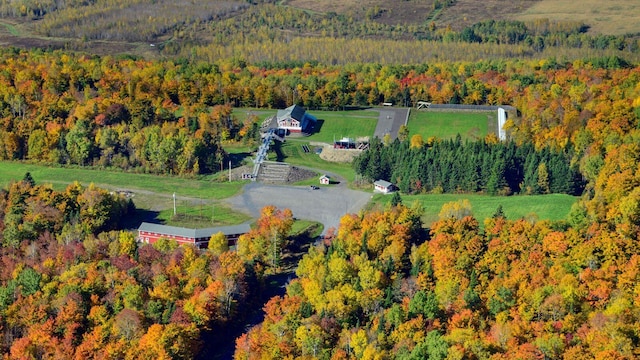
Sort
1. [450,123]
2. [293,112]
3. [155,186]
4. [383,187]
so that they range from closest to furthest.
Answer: [383,187]
[155,186]
[293,112]
[450,123]

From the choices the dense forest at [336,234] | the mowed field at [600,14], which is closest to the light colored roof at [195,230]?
the dense forest at [336,234]

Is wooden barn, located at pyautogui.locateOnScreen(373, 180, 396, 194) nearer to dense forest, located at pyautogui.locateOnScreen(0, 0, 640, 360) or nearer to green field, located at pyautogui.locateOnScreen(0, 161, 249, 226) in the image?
dense forest, located at pyautogui.locateOnScreen(0, 0, 640, 360)

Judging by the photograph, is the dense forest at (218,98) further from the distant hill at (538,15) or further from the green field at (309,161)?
the distant hill at (538,15)

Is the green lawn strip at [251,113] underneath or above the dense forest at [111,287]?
above

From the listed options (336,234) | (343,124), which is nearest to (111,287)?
(336,234)

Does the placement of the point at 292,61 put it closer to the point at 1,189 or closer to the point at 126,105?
the point at 126,105

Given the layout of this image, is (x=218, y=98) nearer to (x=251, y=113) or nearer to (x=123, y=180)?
(x=251, y=113)

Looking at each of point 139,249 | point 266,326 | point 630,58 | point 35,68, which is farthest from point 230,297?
point 630,58
